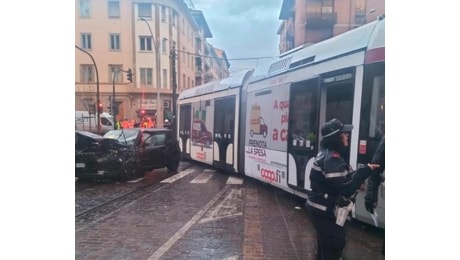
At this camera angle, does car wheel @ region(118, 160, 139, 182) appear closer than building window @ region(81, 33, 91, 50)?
No

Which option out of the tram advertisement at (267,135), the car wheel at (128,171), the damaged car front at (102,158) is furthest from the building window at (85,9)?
the tram advertisement at (267,135)

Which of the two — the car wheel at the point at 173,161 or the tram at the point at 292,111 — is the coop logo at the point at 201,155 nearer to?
the tram at the point at 292,111

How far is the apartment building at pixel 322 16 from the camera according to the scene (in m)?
1.59

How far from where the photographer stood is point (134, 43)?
1.68 meters

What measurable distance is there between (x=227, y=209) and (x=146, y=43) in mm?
1088

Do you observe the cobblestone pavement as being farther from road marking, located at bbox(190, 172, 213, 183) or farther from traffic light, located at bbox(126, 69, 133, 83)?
traffic light, located at bbox(126, 69, 133, 83)

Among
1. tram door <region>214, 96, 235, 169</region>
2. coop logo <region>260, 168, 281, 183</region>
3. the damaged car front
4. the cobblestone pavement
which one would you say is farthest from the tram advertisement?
the damaged car front

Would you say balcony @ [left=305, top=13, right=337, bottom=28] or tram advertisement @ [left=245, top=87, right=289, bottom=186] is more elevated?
balcony @ [left=305, top=13, right=337, bottom=28]

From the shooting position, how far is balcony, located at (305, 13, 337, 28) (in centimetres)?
164

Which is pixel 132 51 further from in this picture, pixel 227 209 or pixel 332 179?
pixel 332 179

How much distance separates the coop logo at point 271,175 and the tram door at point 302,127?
162 millimetres

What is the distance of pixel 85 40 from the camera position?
165 cm
